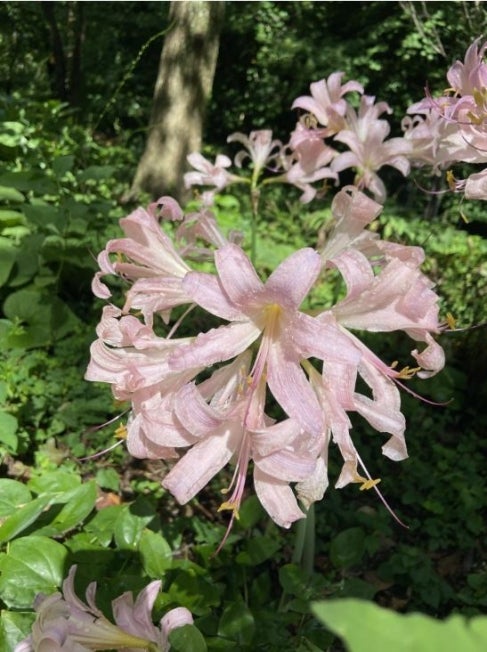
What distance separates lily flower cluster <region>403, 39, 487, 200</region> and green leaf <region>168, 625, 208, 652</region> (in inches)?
38.8

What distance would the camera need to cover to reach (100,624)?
1.15 meters

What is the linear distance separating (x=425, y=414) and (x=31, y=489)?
70.0 inches

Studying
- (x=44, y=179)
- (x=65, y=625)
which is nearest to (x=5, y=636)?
(x=65, y=625)

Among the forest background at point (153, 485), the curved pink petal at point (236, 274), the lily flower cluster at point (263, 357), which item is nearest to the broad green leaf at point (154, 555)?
the forest background at point (153, 485)

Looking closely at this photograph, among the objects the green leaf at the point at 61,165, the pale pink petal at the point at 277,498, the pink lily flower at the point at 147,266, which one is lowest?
the green leaf at the point at 61,165

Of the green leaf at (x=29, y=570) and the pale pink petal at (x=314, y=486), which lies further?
the green leaf at (x=29, y=570)

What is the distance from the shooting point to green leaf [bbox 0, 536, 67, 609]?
1.46 meters

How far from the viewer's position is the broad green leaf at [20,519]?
1.57 m

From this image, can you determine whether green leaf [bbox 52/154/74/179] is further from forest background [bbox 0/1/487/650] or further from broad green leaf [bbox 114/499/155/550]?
broad green leaf [bbox 114/499/155/550]

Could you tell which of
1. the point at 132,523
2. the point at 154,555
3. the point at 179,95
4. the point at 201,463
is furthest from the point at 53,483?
the point at 179,95

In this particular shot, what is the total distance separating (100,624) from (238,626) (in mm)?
400

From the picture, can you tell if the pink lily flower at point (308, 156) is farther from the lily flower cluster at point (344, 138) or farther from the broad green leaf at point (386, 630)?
the broad green leaf at point (386, 630)

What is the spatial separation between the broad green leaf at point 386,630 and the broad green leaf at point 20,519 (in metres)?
1.43

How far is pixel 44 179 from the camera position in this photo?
137 inches
